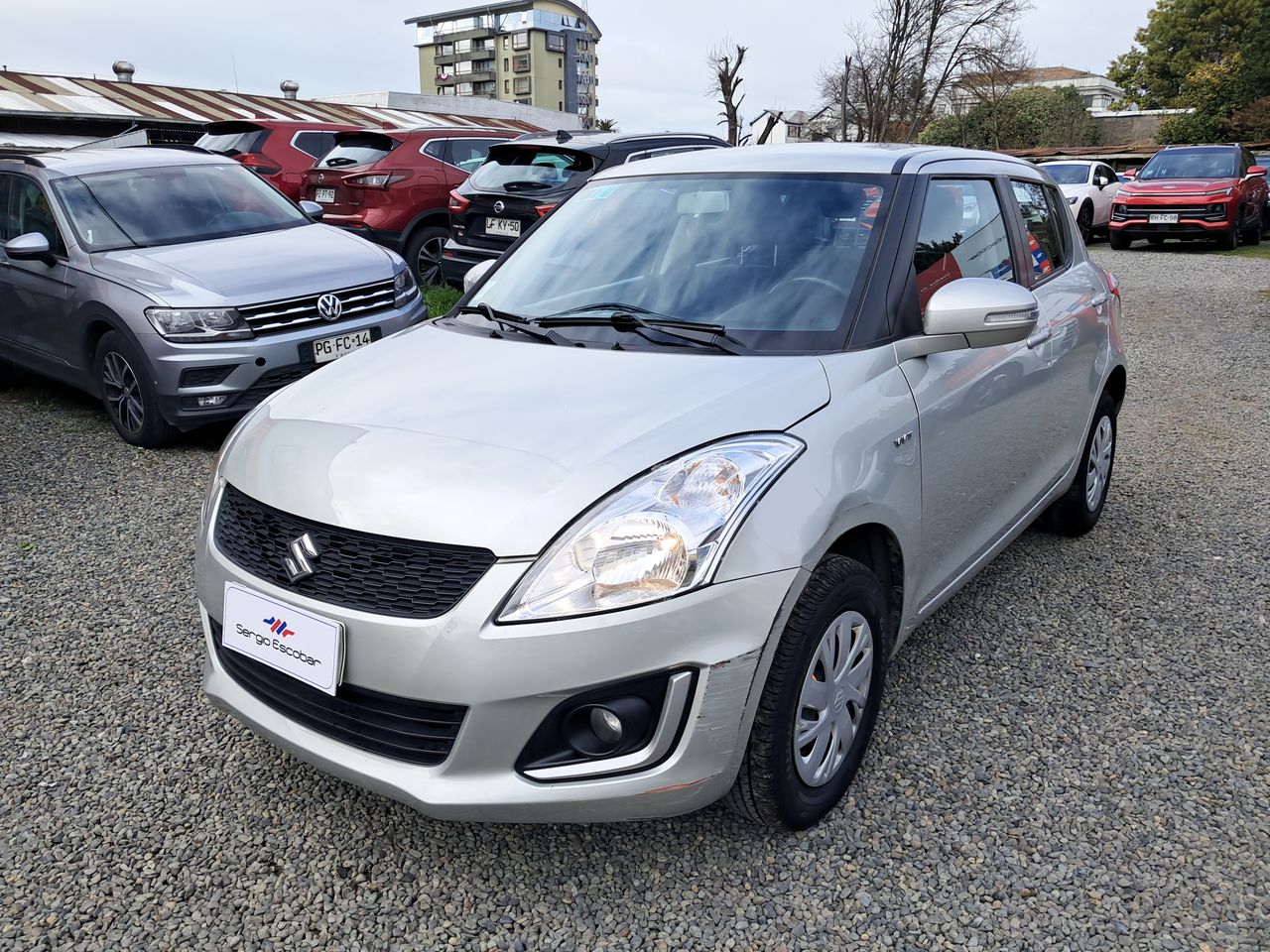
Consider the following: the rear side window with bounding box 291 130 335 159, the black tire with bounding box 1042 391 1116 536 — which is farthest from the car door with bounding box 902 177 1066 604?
the rear side window with bounding box 291 130 335 159

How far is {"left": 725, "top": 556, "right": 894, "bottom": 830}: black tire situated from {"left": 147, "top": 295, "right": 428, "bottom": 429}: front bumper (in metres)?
3.85

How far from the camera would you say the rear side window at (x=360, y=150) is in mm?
10328

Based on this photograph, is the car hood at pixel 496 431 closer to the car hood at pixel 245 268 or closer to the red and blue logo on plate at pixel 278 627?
the red and blue logo on plate at pixel 278 627

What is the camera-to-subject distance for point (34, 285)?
638cm

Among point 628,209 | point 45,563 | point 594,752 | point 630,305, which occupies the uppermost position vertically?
point 628,209

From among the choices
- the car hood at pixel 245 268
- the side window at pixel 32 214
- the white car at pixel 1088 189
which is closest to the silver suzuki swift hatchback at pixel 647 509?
the car hood at pixel 245 268

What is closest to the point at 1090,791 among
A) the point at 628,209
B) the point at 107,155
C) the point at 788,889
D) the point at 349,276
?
the point at 788,889

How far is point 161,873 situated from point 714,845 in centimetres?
132

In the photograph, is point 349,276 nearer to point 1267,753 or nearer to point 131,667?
point 131,667

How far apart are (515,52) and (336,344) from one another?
104 metres

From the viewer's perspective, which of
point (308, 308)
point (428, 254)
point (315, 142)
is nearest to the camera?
point (308, 308)

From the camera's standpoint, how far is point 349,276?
6141 mm

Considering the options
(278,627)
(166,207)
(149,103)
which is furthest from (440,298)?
(149,103)

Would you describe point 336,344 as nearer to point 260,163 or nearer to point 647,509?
point 647,509
